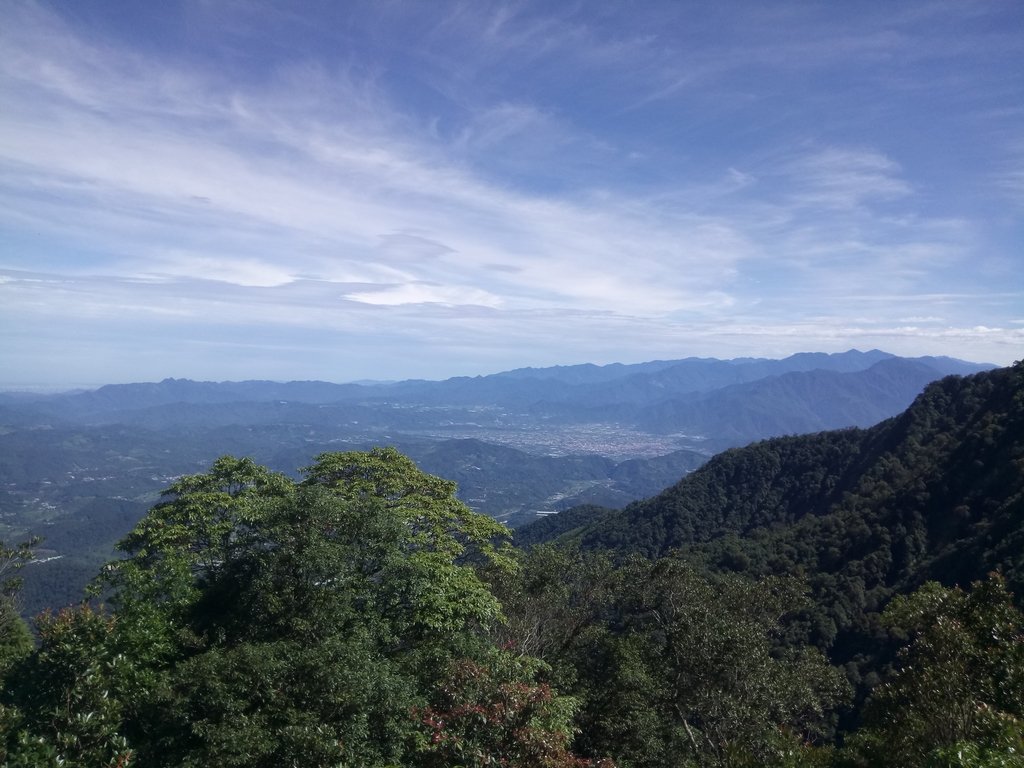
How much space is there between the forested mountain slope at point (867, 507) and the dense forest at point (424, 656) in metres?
19.6

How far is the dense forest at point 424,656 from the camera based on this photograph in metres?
7.44

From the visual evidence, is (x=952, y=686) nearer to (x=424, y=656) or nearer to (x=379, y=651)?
(x=424, y=656)

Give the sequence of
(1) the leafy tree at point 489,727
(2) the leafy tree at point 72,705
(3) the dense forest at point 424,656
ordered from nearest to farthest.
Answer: (2) the leafy tree at point 72,705 < (1) the leafy tree at point 489,727 < (3) the dense forest at point 424,656

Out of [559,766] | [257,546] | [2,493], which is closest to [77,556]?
[2,493]

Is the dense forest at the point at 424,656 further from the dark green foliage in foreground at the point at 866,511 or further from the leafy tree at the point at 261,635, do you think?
the dark green foliage in foreground at the point at 866,511

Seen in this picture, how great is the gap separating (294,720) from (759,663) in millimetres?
8622

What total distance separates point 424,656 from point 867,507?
203 ft

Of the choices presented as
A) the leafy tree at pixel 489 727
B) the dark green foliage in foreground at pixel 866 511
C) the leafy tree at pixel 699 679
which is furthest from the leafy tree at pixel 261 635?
the dark green foliage in foreground at pixel 866 511

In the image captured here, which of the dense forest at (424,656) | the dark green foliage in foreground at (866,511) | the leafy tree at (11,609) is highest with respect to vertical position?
the dense forest at (424,656)

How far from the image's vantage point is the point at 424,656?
33.7 feet

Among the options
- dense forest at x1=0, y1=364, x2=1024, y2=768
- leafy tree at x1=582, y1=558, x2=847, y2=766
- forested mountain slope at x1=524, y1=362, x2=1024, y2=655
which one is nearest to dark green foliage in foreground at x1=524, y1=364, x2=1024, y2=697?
forested mountain slope at x1=524, y1=362, x2=1024, y2=655

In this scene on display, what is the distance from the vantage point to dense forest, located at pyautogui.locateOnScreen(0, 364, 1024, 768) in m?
7.44

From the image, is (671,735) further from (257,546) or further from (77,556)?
(77,556)

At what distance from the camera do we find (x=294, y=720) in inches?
307
